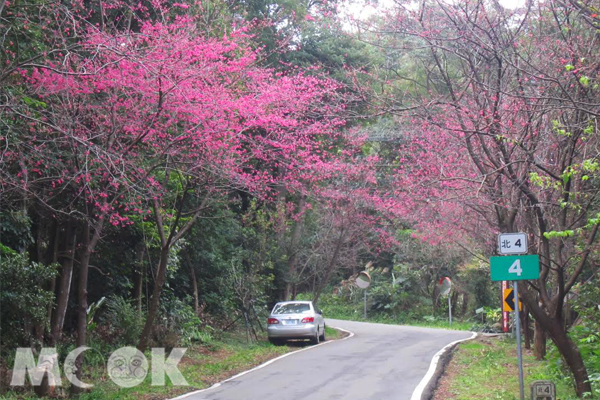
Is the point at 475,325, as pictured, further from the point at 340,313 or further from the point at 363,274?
the point at 340,313

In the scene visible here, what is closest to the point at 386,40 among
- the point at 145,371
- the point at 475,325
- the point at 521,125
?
the point at 521,125

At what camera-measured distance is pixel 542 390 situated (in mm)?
9539

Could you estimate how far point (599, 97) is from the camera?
33.8 ft

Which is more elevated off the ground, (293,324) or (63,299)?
(63,299)

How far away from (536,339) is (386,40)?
10849mm

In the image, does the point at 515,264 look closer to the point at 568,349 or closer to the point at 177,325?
the point at 568,349

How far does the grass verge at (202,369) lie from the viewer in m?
11.1

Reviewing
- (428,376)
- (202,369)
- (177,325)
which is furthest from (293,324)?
(428,376)

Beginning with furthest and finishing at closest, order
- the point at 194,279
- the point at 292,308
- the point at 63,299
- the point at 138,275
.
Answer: the point at 292,308, the point at 194,279, the point at 138,275, the point at 63,299

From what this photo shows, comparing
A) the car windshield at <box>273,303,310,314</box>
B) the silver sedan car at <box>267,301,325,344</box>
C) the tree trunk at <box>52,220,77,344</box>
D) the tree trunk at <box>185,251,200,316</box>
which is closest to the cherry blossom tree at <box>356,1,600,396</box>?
the tree trunk at <box>52,220,77,344</box>

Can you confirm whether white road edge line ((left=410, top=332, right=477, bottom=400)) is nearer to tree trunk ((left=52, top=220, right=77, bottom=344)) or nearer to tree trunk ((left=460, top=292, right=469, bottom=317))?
tree trunk ((left=52, top=220, right=77, bottom=344))

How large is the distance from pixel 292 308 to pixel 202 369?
7367 millimetres

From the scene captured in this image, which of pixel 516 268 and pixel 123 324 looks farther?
pixel 123 324

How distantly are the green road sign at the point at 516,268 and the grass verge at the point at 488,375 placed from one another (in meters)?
2.24
